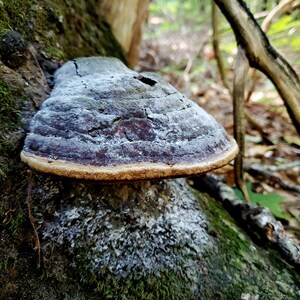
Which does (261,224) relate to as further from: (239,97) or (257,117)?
(257,117)


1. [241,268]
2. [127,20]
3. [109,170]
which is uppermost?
[109,170]

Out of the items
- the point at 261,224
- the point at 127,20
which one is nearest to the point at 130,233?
the point at 261,224

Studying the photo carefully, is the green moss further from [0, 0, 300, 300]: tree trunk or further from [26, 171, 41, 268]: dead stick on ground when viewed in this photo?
[26, 171, 41, 268]: dead stick on ground

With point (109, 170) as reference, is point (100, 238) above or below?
below

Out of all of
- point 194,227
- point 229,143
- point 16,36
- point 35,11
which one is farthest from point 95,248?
point 35,11

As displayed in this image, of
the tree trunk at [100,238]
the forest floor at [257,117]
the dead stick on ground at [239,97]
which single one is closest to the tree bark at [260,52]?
the dead stick on ground at [239,97]

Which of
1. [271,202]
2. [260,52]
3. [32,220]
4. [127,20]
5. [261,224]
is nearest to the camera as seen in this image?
[32,220]

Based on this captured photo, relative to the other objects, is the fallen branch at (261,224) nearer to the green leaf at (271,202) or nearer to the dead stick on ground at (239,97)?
the dead stick on ground at (239,97)

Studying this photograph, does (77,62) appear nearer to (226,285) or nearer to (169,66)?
(226,285)
